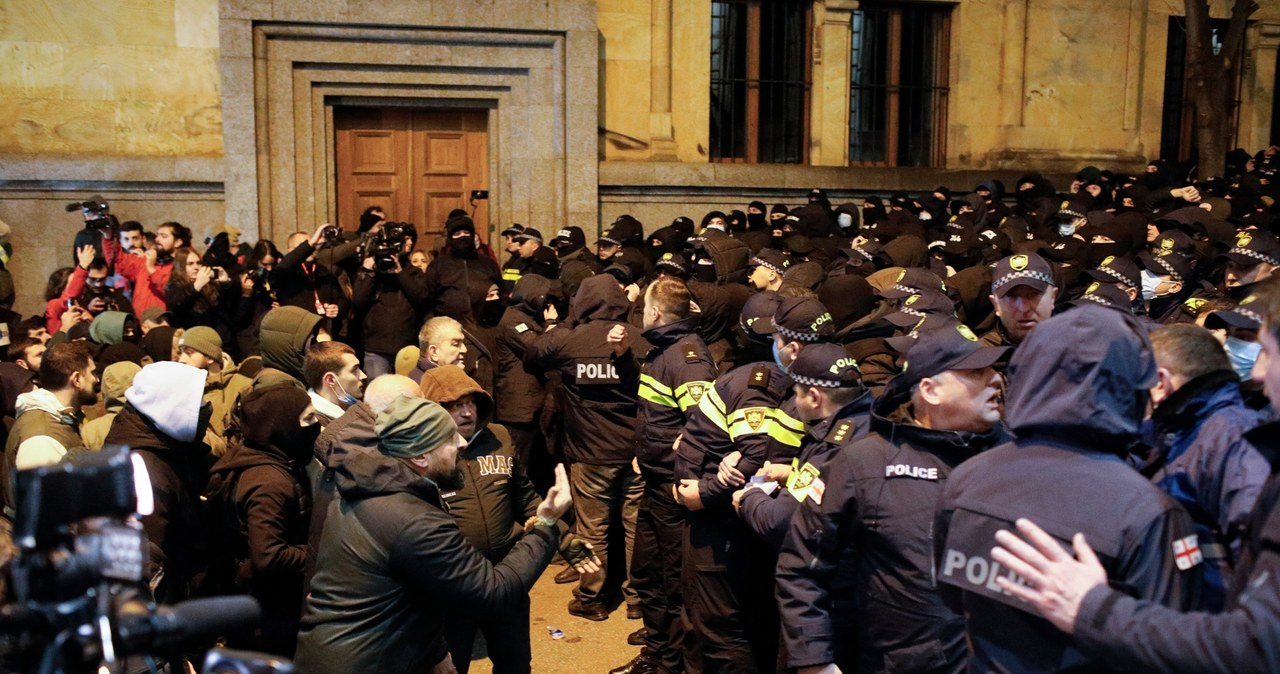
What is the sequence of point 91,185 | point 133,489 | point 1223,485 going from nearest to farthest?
point 133,489, point 1223,485, point 91,185

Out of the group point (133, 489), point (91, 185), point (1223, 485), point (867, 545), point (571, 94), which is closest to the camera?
point (133, 489)

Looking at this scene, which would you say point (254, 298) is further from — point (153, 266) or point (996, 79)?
point (996, 79)

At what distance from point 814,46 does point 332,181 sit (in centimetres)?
668

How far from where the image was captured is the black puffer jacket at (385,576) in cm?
393

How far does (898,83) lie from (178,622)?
606 inches

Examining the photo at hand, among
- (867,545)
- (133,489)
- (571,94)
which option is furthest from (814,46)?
(133,489)

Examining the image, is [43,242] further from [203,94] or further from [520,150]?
[520,150]

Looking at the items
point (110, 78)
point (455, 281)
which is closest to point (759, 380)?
point (455, 281)

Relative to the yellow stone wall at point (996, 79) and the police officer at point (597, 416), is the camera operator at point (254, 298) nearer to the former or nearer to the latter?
the police officer at point (597, 416)

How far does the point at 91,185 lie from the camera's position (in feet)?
43.4

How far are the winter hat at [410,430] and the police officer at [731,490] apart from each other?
164cm

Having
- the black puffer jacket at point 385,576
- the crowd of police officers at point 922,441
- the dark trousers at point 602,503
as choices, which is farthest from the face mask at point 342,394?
the dark trousers at point 602,503

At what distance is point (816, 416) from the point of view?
474cm

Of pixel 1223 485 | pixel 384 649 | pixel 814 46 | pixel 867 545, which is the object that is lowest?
pixel 384 649
